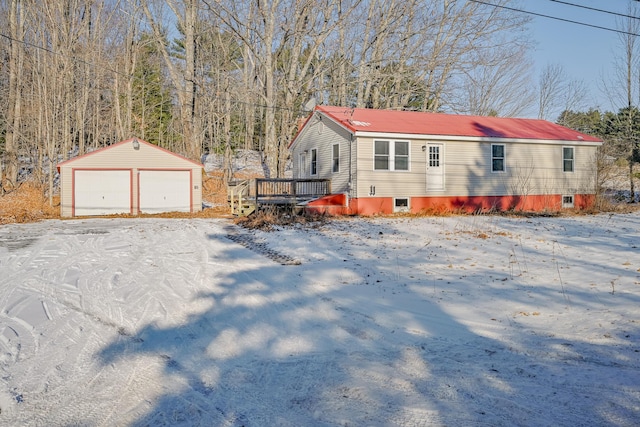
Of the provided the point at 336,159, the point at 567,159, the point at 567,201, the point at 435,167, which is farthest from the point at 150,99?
the point at 567,201

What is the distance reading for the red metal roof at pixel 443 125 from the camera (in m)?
17.1

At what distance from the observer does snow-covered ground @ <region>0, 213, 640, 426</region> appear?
323 cm

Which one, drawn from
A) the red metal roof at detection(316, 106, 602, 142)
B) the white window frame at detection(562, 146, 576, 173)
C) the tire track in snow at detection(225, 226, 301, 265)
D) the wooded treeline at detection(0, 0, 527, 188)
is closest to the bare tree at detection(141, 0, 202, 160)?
the wooded treeline at detection(0, 0, 527, 188)

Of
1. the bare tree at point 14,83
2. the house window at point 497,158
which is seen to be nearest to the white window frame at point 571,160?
the house window at point 497,158

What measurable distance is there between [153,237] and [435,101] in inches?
855

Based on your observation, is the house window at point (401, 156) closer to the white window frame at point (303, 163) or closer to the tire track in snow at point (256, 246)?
the white window frame at point (303, 163)

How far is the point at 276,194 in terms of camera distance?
16.8m

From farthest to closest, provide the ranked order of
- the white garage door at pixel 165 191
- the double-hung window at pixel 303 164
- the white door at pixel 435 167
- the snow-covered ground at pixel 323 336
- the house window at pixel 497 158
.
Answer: the double-hung window at pixel 303 164 → the white garage door at pixel 165 191 → the house window at pixel 497 158 → the white door at pixel 435 167 → the snow-covered ground at pixel 323 336

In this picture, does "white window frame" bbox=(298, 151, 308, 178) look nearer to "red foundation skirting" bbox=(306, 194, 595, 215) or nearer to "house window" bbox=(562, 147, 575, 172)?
"red foundation skirting" bbox=(306, 194, 595, 215)

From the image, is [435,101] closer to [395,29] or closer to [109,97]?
[395,29]

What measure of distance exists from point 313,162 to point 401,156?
4.72 metres

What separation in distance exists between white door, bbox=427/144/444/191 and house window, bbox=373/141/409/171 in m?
1.08

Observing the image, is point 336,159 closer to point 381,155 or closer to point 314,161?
point 381,155

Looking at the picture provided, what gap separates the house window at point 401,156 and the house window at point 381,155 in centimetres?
34
